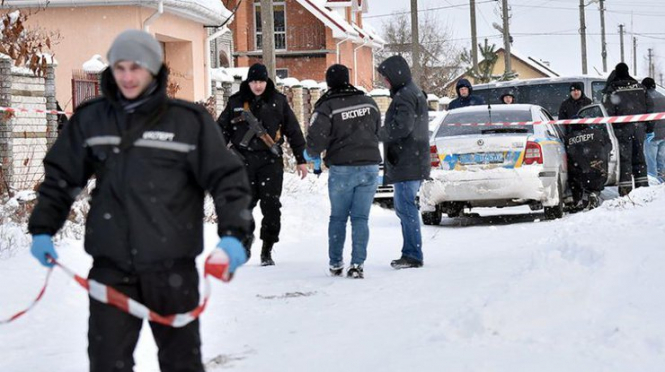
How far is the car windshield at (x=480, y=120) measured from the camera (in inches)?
558

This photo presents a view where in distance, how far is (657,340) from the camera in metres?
5.96

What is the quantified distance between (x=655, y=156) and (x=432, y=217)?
175 inches

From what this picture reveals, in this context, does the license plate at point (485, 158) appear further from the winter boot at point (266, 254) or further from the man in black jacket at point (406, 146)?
the winter boot at point (266, 254)

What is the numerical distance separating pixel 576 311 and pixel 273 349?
5.54ft

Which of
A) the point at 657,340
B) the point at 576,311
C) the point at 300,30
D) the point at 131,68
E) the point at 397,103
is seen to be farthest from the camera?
the point at 300,30

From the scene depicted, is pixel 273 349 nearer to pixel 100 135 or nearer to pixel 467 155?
pixel 100 135

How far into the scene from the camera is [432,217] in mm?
14875

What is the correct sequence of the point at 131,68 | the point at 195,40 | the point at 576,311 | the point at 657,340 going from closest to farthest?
the point at 131,68, the point at 657,340, the point at 576,311, the point at 195,40

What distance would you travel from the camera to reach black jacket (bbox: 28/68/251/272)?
438 centimetres

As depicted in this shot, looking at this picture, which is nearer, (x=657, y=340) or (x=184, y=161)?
(x=184, y=161)

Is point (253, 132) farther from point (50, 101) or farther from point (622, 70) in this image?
point (622, 70)

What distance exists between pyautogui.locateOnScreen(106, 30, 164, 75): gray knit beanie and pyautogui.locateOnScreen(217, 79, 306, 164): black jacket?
6026 mm

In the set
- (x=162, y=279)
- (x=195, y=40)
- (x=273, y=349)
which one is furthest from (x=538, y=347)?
(x=195, y=40)

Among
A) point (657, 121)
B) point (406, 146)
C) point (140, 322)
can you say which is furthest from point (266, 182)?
point (657, 121)
